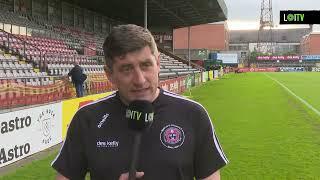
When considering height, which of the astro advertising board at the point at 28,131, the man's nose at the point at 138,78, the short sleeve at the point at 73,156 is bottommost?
the astro advertising board at the point at 28,131

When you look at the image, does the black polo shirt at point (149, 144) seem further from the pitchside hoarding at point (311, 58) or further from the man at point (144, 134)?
the pitchside hoarding at point (311, 58)

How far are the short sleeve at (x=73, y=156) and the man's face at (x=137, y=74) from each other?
11.7 inches

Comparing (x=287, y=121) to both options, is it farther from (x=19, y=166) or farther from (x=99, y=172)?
(x=99, y=172)

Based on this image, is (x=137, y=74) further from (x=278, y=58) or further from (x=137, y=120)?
(x=278, y=58)

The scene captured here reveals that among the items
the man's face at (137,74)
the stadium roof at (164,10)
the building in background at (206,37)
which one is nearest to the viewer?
the man's face at (137,74)

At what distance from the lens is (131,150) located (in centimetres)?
211

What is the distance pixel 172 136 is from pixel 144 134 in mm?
130

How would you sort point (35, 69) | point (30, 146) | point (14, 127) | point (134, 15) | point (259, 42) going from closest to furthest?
1. point (14, 127)
2. point (30, 146)
3. point (35, 69)
4. point (134, 15)
5. point (259, 42)

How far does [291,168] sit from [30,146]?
4778 millimetres

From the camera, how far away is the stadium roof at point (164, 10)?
39469 millimetres

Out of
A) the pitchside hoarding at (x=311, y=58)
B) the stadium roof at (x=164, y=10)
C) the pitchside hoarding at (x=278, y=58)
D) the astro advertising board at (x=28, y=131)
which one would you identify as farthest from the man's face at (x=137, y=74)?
the pitchside hoarding at (x=278, y=58)

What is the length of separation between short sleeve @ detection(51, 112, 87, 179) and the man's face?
297 millimetres

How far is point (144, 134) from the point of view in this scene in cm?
209

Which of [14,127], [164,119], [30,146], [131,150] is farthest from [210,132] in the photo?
[30,146]
